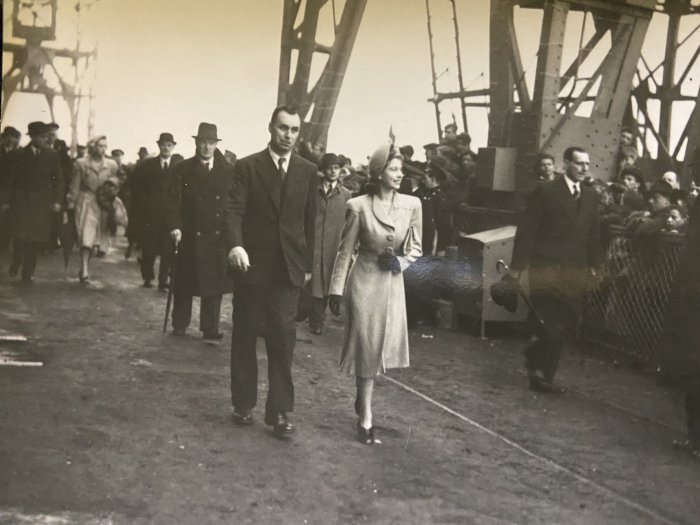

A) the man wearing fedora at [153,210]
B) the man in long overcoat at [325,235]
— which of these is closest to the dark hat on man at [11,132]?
the man in long overcoat at [325,235]

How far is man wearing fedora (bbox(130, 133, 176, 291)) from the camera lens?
435 inches

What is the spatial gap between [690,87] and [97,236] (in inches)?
297

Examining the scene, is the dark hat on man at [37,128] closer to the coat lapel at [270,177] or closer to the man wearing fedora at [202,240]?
the man wearing fedora at [202,240]

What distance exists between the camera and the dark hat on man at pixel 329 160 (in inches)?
356

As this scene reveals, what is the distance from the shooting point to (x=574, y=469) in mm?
5426

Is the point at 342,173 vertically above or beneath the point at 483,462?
above

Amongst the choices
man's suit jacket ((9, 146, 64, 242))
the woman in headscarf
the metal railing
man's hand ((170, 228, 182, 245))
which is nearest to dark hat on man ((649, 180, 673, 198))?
the metal railing

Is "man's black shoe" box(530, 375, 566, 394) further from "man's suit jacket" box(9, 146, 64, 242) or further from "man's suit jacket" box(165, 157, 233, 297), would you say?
"man's suit jacket" box(9, 146, 64, 242)

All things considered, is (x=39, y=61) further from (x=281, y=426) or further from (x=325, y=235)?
(x=325, y=235)

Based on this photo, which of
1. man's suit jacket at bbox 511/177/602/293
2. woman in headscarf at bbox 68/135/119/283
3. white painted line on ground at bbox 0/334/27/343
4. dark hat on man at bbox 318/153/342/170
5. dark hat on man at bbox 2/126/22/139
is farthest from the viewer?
woman in headscarf at bbox 68/135/119/283

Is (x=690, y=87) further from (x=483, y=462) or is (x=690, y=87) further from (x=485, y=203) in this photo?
(x=483, y=462)

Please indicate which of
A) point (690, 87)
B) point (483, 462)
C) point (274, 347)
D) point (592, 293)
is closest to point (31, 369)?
point (274, 347)

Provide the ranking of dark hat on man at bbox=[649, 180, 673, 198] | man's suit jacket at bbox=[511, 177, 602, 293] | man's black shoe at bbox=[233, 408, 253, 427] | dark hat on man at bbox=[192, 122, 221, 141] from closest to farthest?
1. man's black shoe at bbox=[233, 408, 253, 427]
2. man's suit jacket at bbox=[511, 177, 602, 293]
3. dark hat on man at bbox=[192, 122, 221, 141]
4. dark hat on man at bbox=[649, 180, 673, 198]

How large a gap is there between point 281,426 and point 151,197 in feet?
20.7
